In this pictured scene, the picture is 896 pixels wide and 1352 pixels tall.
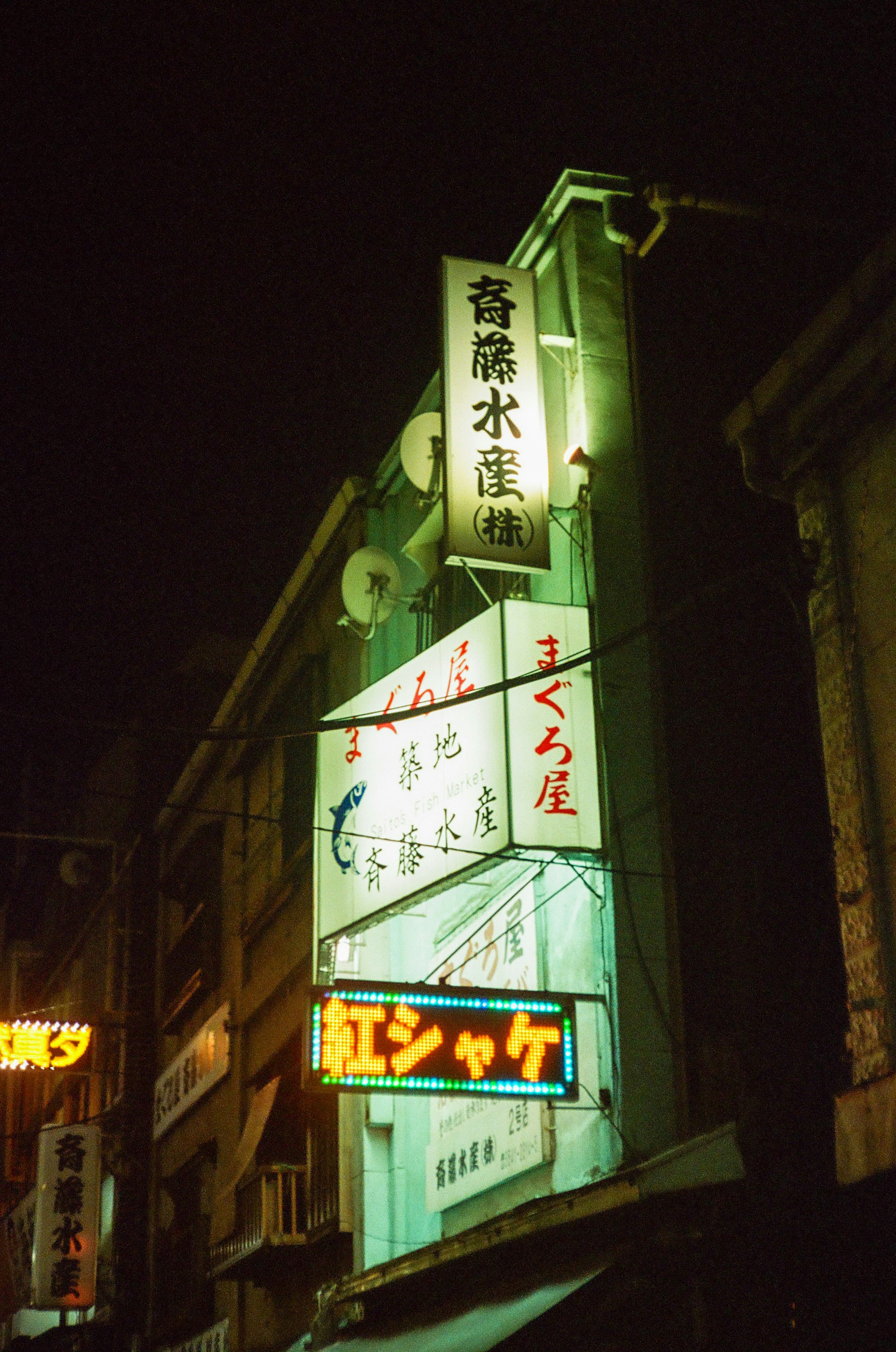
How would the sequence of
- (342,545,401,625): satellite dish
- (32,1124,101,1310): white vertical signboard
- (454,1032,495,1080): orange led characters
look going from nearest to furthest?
(454,1032,495,1080): orange led characters < (342,545,401,625): satellite dish < (32,1124,101,1310): white vertical signboard

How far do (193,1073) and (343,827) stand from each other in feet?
35.3

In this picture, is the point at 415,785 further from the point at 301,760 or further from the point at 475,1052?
the point at 301,760

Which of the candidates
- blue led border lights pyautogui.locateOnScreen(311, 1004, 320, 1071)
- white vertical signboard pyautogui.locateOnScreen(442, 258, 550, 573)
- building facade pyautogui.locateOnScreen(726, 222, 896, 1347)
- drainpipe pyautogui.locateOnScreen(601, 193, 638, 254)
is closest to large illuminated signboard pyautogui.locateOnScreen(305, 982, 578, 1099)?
blue led border lights pyautogui.locateOnScreen(311, 1004, 320, 1071)

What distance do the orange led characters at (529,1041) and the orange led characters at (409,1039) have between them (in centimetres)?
59

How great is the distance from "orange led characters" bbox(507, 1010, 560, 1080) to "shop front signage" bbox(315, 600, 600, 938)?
4.72ft

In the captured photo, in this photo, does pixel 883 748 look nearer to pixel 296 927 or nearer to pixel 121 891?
pixel 296 927

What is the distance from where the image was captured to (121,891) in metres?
29.3

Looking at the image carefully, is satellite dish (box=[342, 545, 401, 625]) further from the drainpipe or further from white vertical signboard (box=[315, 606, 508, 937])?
the drainpipe

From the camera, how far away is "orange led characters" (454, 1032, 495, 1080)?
37.5ft

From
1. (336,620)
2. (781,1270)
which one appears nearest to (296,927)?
(336,620)

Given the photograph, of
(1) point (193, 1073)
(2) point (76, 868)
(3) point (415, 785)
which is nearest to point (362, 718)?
(3) point (415, 785)

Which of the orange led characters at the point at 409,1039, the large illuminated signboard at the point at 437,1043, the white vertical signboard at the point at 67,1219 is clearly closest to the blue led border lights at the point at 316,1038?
the large illuminated signboard at the point at 437,1043

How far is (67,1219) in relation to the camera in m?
25.2

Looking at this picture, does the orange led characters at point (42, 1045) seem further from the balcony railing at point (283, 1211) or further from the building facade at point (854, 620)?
the building facade at point (854, 620)
